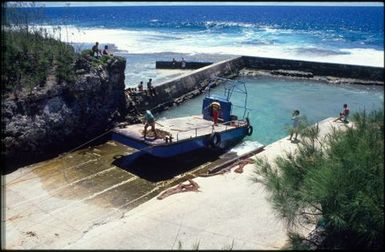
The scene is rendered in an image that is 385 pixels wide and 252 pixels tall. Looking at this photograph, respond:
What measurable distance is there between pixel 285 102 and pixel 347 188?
67.1 ft

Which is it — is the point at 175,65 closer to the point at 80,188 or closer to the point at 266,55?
the point at 266,55

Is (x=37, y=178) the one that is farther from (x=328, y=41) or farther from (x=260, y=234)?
(x=328, y=41)

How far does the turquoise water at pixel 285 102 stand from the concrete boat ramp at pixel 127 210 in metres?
5.73

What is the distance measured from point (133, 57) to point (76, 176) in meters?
30.5

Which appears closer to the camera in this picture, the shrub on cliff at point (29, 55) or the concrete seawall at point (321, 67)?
the shrub on cliff at point (29, 55)

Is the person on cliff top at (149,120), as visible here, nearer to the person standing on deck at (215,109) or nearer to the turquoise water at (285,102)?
the person standing on deck at (215,109)

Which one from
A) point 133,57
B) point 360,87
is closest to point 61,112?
point 360,87

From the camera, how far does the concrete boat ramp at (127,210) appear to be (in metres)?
10.5

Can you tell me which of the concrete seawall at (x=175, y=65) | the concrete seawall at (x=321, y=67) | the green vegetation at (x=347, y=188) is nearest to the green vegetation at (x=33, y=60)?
the green vegetation at (x=347, y=188)

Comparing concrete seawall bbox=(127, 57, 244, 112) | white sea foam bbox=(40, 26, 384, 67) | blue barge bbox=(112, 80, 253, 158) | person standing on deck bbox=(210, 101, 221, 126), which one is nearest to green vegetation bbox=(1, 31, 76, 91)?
blue barge bbox=(112, 80, 253, 158)

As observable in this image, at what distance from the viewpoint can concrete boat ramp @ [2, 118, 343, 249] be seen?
412 inches

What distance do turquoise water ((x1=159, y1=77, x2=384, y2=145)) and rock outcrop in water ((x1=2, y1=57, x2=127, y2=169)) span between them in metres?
4.66

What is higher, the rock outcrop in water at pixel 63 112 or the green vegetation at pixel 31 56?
the green vegetation at pixel 31 56

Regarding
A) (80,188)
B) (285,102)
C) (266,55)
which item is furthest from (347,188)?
(266,55)
